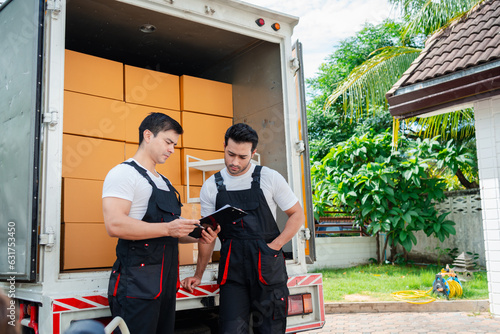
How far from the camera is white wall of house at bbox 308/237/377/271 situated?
10336 mm

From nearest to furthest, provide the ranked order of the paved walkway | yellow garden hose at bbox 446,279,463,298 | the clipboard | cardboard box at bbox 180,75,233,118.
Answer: the clipboard, cardboard box at bbox 180,75,233,118, the paved walkway, yellow garden hose at bbox 446,279,463,298

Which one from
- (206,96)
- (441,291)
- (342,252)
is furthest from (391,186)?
(206,96)

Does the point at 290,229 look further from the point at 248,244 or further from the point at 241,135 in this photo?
the point at 241,135

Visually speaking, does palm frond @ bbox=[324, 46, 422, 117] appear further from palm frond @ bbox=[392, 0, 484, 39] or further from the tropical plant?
the tropical plant

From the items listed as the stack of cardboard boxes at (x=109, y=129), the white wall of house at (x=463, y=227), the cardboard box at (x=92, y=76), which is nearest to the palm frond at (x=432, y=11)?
the white wall of house at (x=463, y=227)

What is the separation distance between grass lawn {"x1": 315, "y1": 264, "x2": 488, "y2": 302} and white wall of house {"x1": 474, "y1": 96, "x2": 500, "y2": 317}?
101 centimetres

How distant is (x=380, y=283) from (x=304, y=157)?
16.1 feet

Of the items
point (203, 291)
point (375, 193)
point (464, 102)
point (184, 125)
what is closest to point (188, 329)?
point (203, 291)

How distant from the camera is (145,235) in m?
2.34

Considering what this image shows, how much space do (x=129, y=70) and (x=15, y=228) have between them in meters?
1.80

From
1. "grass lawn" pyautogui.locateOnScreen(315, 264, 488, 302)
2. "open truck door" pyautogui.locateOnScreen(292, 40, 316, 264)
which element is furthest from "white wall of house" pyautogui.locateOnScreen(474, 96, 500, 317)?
"open truck door" pyautogui.locateOnScreen(292, 40, 316, 264)

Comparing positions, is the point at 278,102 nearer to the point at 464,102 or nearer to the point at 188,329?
the point at 188,329

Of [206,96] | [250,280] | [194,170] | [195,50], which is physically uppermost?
[195,50]

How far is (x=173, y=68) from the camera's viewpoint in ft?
16.3
